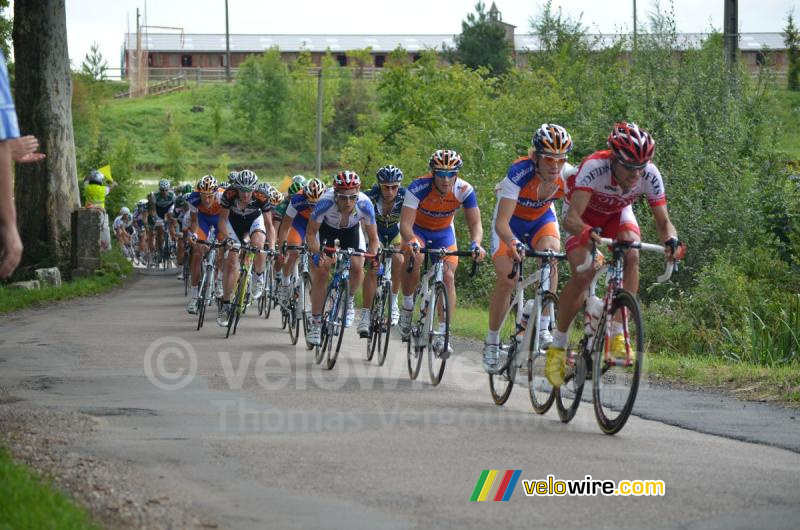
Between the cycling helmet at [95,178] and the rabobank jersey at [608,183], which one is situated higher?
the rabobank jersey at [608,183]

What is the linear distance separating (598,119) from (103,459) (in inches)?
846

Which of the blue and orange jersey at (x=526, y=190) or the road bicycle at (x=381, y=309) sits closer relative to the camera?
the blue and orange jersey at (x=526, y=190)

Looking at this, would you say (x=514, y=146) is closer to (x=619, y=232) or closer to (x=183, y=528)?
(x=619, y=232)

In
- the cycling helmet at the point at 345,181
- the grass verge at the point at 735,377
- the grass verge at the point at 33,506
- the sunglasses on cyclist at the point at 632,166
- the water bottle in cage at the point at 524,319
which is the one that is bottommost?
the grass verge at the point at 735,377

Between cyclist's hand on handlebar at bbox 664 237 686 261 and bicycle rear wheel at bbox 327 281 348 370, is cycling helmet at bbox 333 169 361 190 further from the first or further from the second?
cyclist's hand on handlebar at bbox 664 237 686 261

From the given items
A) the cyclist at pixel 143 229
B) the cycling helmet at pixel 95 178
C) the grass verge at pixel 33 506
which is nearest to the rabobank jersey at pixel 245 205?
the grass verge at pixel 33 506

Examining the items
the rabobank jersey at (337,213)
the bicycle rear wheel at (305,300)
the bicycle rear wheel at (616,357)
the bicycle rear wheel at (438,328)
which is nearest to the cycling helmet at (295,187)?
the bicycle rear wheel at (305,300)

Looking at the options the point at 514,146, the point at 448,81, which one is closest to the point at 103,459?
the point at 514,146

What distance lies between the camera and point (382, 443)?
8930 millimetres

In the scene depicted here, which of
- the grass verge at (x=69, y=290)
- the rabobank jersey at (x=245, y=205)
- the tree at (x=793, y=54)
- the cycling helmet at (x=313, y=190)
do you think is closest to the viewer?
the cycling helmet at (x=313, y=190)

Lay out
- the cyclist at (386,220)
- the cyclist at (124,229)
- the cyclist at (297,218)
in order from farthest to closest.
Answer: the cyclist at (124,229) < the cyclist at (297,218) < the cyclist at (386,220)

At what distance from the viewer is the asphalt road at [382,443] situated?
6.89 m

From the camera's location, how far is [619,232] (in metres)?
10.1

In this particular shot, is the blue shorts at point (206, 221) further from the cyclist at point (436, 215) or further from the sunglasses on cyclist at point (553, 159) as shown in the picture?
the sunglasses on cyclist at point (553, 159)
